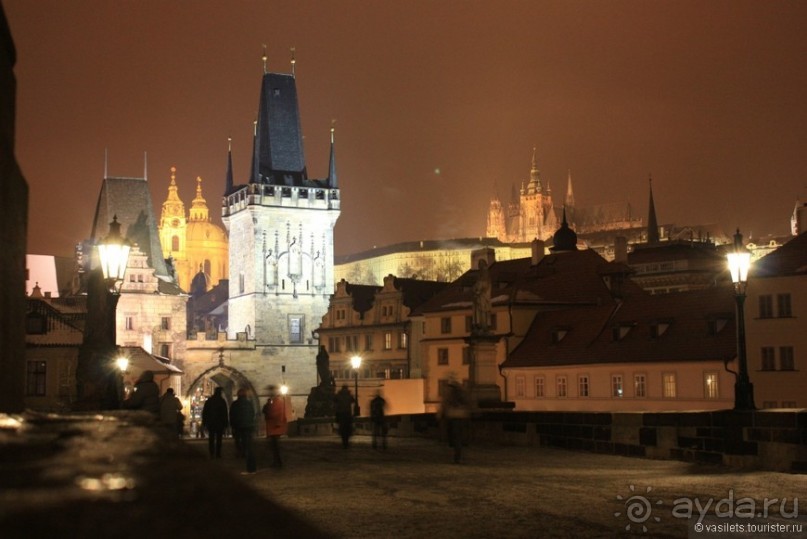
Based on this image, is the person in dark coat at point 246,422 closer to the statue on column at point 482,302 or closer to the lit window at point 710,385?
the statue on column at point 482,302

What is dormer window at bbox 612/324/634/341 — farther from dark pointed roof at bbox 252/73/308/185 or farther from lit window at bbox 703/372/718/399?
dark pointed roof at bbox 252/73/308/185

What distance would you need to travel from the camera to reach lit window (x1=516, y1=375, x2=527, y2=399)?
54.4 meters

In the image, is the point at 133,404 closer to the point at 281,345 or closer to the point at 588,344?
the point at 588,344

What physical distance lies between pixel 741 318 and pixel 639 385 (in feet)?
91.2

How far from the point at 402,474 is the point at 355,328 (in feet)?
219

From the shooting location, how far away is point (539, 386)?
5334 centimetres

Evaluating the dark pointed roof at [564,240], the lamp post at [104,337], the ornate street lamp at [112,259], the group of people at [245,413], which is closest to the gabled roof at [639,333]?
the dark pointed roof at [564,240]

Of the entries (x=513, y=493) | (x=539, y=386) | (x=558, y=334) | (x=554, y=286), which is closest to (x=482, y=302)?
(x=513, y=493)

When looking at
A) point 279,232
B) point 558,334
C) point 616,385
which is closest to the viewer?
point 616,385

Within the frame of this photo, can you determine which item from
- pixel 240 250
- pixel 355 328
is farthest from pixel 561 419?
pixel 240 250

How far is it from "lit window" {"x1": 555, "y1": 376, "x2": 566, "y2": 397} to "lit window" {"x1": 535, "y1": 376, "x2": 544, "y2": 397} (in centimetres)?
115

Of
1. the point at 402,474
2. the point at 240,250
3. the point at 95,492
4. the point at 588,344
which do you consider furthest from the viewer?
the point at 240,250

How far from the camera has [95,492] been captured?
2270 mm

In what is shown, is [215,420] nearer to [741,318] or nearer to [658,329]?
[741,318]
